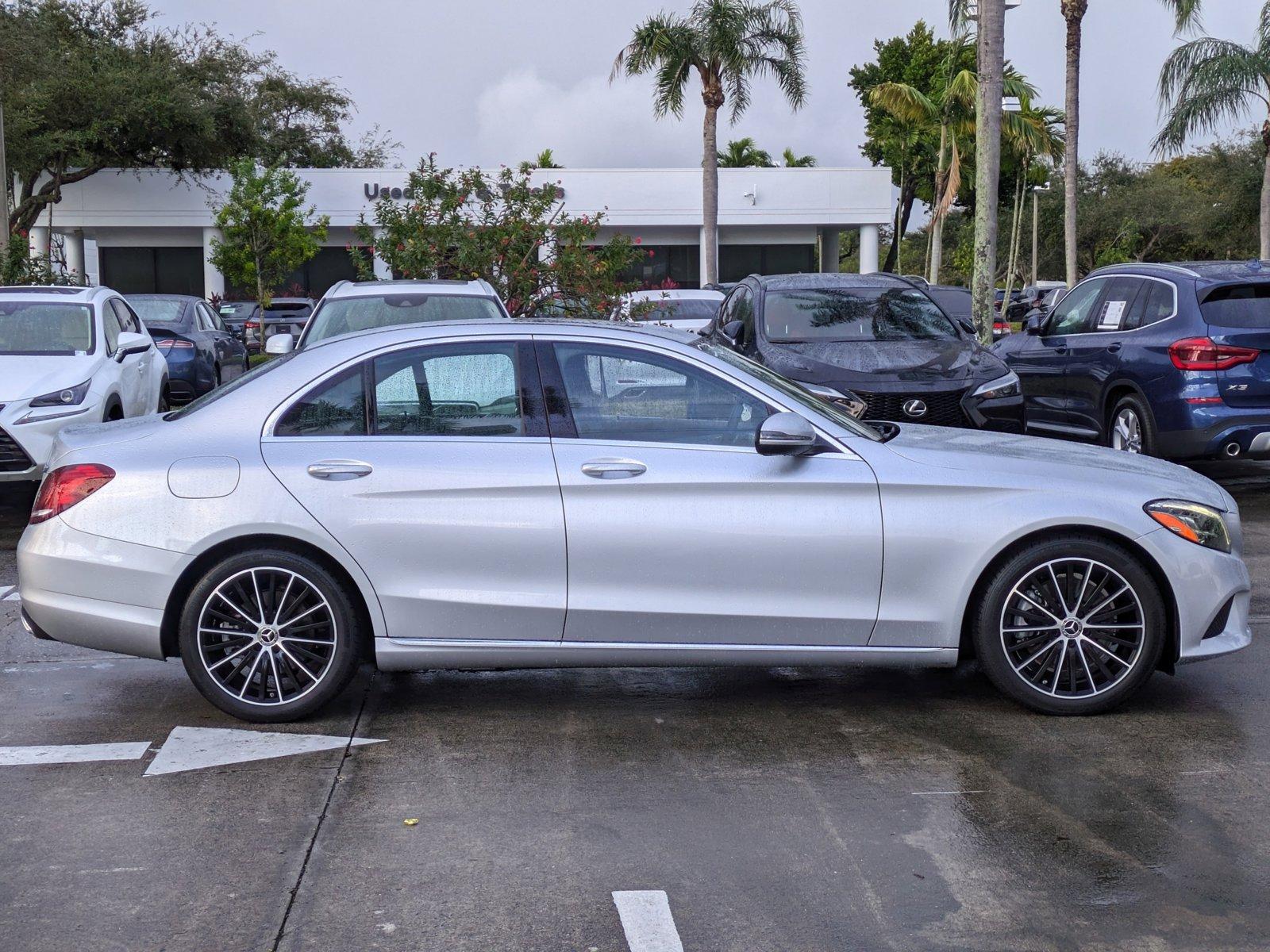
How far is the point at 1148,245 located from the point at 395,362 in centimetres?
6371

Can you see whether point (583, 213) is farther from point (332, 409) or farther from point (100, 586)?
point (100, 586)

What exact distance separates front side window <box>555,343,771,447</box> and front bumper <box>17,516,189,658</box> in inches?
65.8

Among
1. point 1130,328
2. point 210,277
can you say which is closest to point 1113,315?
point 1130,328

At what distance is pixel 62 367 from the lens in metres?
11.0

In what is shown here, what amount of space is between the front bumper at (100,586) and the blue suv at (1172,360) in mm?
7966

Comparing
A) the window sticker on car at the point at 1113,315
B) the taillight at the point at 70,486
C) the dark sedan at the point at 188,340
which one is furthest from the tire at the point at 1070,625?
the dark sedan at the point at 188,340

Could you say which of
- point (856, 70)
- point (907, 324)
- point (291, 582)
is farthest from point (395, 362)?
point (856, 70)

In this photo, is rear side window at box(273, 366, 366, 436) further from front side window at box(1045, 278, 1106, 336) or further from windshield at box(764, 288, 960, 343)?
front side window at box(1045, 278, 1106, 336)

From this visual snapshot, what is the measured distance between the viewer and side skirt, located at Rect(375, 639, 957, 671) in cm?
564

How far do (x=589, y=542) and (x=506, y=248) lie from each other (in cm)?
1056

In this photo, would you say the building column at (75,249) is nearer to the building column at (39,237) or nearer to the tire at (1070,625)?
the building column at (39,237)

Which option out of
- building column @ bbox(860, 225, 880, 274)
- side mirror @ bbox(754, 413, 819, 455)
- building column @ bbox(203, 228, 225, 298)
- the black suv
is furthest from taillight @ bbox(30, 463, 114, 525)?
building column @ bbox(860, 225, 880, 274)

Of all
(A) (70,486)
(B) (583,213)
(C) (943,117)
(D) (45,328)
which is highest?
(C) (943,117)

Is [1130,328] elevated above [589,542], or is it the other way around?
[1130,328]
